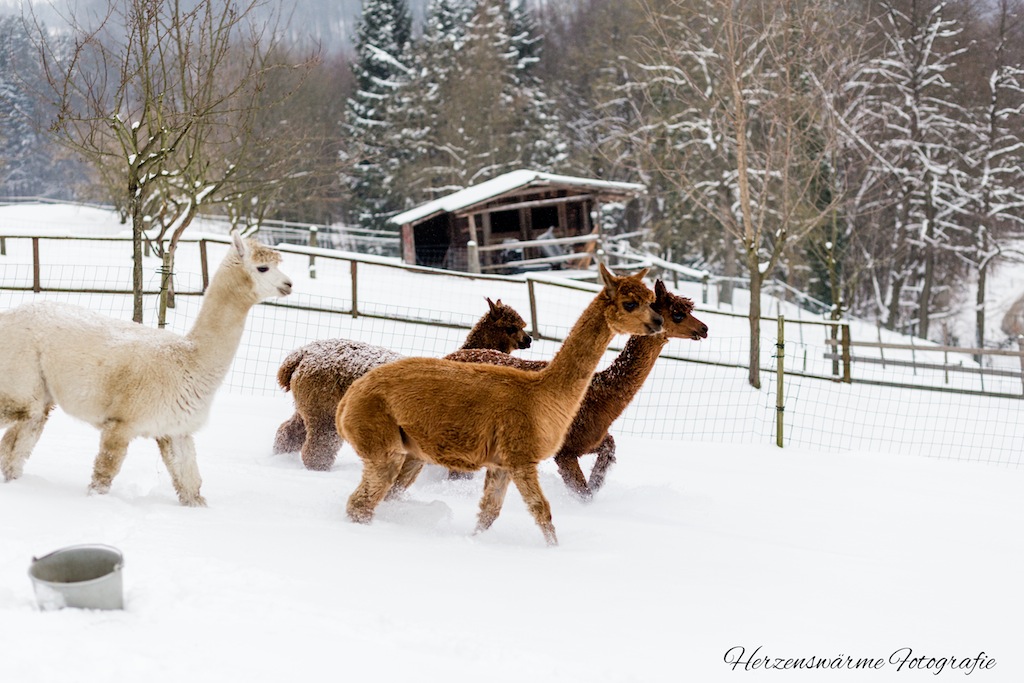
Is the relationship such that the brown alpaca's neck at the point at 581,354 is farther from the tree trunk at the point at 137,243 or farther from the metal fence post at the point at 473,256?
the metal fence post at the point at 473,256

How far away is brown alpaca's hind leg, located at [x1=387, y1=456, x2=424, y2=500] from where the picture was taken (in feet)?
16.9

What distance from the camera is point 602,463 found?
6.24 m

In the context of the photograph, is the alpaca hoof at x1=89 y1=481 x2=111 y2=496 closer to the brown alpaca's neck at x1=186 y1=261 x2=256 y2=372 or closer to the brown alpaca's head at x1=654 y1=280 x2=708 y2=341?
the brown alpaca's neck at x1=186 y1=261 x2=256 y2=372

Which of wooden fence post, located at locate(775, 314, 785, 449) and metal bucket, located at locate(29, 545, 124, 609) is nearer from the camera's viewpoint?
metal bucket, located at locate(29, 545, 124, 609)

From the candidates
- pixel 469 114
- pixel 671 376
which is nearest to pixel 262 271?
pixel 671 376

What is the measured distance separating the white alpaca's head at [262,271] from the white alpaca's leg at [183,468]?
838 millimetres

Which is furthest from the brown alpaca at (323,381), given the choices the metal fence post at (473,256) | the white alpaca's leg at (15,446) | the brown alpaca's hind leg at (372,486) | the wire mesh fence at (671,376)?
the metal fence post at (473,256)

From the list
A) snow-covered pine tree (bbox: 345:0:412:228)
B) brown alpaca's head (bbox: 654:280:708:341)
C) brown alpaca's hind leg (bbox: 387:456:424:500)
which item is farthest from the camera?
snow-covered pine tree (bbox: 345:0:412:228)

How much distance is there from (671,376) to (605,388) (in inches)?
297

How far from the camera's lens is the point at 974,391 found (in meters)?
15.8

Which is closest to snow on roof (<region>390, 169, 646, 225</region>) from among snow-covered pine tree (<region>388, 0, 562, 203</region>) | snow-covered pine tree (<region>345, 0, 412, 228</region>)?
snow-covered pine tree (<region>388, 0, 562, 203</region>)

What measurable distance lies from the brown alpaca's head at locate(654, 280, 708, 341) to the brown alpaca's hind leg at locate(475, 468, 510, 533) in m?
1.97

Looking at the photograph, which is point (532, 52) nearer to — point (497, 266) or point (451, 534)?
point (497, 266)

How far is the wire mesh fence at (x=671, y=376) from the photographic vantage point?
1135 cm
